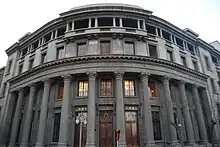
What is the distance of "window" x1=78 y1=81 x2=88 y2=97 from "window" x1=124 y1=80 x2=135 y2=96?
5.06 meters

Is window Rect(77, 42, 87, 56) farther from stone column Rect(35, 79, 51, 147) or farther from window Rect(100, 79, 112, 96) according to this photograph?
stone column Rect(35, 79, 51, 147)

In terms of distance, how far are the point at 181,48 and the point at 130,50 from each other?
34.6ft

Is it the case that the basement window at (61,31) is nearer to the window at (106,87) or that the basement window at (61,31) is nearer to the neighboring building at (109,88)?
the neighboring building at (109,88)

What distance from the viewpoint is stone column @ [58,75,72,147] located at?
18.4 meters

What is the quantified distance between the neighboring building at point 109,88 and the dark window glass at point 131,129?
0.36 feet

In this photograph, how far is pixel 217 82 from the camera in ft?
104

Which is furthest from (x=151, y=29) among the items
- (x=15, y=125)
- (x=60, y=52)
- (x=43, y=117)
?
(x=15, y=125)

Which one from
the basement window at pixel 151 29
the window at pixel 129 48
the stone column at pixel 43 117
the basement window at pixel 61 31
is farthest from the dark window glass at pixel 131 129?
the basement window at pixel 61 31

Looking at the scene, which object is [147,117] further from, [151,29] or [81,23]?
[81,23]

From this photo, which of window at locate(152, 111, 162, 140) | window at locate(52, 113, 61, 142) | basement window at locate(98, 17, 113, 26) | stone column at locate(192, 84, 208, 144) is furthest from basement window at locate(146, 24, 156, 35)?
window at locate(52, 113, 61, 142)

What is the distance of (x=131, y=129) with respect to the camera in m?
19.6

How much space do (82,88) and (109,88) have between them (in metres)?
3.52

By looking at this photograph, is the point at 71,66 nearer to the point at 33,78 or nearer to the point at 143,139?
the point at 33,78

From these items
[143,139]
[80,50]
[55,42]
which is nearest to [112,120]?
[143,139]
